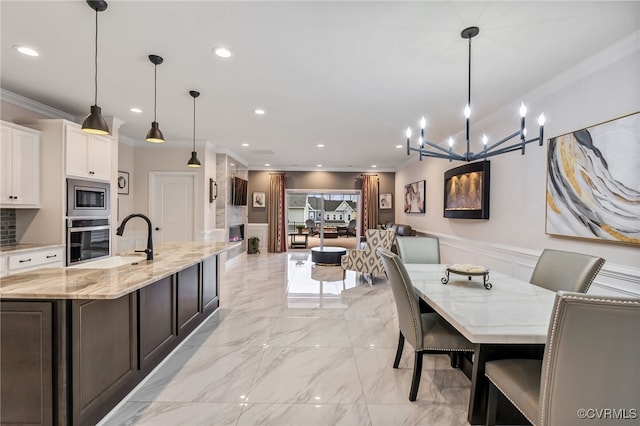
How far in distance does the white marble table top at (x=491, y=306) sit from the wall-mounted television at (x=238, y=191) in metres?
5.63

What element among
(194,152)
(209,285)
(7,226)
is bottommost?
(209,285)

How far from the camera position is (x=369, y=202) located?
9148 mm

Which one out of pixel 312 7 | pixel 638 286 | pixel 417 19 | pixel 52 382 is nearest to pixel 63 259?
pixel 52 382

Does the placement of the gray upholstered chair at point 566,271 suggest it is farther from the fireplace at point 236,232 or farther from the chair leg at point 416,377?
the fireplace at point 236,232

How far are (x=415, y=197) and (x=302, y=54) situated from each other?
537 centimetres

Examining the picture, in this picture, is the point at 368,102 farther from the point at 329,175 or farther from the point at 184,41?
the point at 329,175

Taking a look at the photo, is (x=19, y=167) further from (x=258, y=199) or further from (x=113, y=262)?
(x=258, y=199)

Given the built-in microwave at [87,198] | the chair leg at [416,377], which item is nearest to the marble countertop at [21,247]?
the built-in microwave at [87,198]

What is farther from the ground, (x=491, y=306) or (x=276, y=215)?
(x=276, y=215)

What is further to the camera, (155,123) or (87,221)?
(87,221)

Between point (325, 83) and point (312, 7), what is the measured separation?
3.88 ft

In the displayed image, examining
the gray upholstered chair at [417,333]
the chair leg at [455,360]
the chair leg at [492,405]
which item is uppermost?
the gray upholstered chair at [417,333]

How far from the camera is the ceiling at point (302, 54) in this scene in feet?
6.56

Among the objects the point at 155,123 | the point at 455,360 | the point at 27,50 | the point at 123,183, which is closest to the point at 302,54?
the point at 155,123
